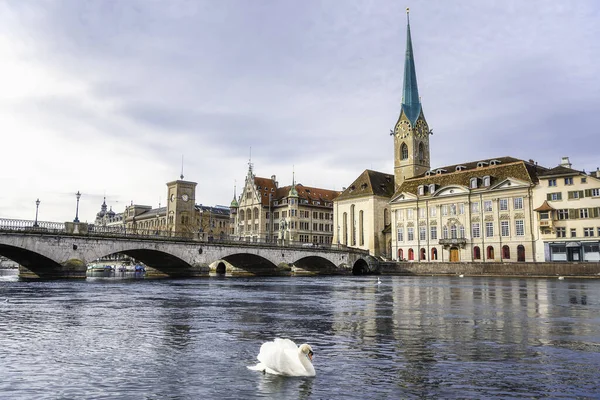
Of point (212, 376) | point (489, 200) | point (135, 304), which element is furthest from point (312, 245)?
point (212, 376)

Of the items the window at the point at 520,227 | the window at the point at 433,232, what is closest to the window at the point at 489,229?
the window at the point at 520,227

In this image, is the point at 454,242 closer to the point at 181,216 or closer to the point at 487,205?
the point at 487,205

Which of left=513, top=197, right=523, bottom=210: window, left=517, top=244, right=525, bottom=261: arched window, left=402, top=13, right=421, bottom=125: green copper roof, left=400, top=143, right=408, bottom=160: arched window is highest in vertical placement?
left=402, top=13, right=421, bottom=125: green copper roof

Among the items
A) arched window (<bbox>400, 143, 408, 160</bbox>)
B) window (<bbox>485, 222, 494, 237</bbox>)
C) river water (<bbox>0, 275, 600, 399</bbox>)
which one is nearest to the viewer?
river water (<bbox>0, 275, 600, 399</bbox>)

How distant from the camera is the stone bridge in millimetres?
50000

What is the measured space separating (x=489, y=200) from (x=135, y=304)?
232ft

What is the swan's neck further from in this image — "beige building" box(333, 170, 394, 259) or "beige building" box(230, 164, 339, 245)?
"beige building" box(230, 164, 339, 245)

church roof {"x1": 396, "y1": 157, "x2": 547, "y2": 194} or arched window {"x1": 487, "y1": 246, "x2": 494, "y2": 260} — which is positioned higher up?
church roof {"x1": 396, "y1": 157, "x2": 547, "y2": 194}

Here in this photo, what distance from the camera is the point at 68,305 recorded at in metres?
23.7

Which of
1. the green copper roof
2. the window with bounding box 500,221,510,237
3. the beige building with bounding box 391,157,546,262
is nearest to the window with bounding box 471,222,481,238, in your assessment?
the beige building with bounding box 391,157,546,262

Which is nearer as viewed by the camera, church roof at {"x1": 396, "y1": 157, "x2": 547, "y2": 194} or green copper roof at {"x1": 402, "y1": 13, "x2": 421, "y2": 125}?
church roof at {"x1": 396, "y1": 157, "x2": 547, "y2": 194}

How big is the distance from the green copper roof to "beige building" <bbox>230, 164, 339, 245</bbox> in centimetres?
2934

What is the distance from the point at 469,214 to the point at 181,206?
79050 millimetres

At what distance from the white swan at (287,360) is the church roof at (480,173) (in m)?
77.7
